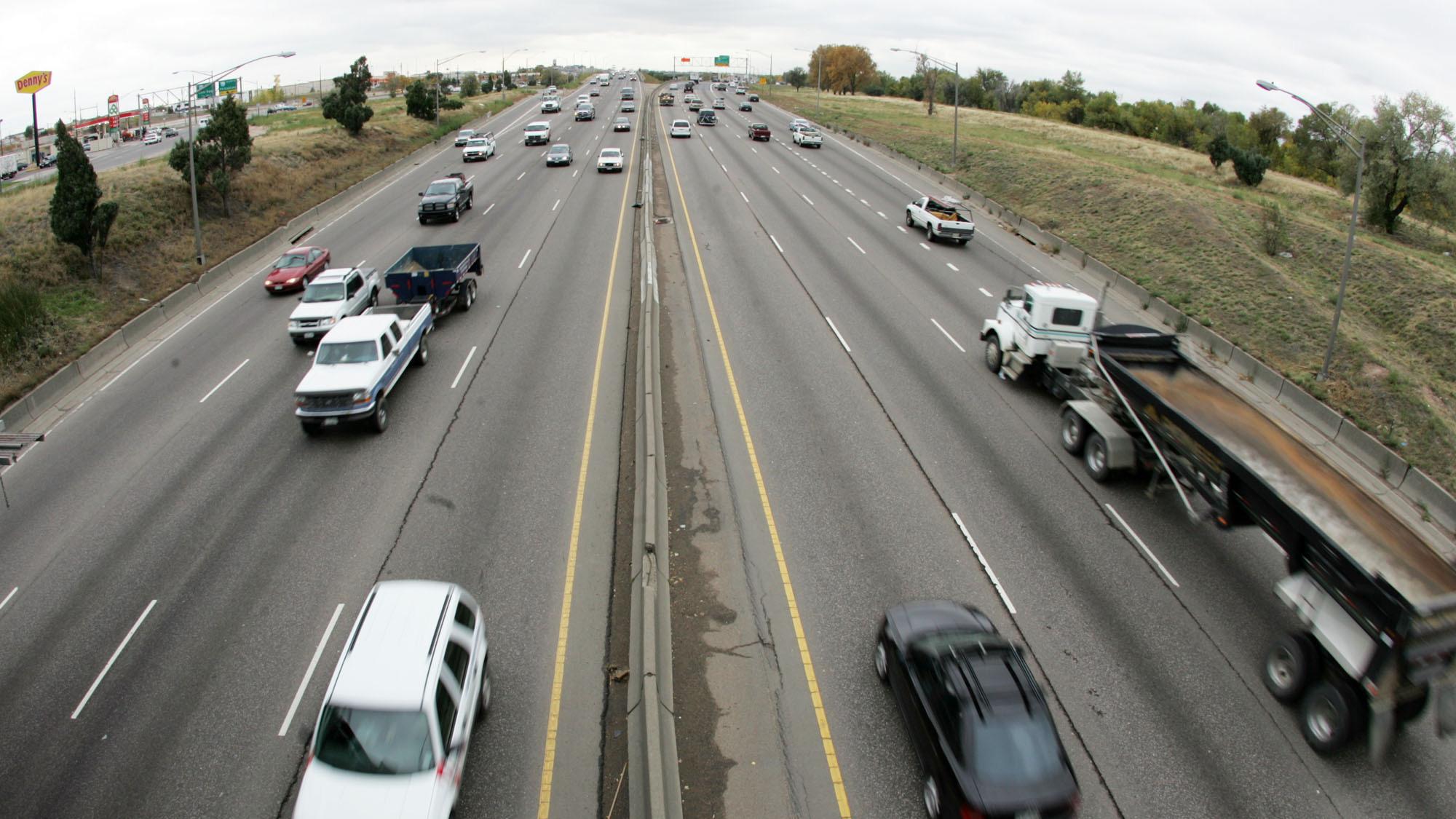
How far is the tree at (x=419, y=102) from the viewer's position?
66094 mm

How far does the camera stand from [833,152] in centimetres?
5984

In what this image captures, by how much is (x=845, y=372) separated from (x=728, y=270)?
10.4 m

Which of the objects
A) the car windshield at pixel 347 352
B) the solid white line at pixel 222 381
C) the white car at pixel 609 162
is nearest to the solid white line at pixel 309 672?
the car windshield at pixel 347 352

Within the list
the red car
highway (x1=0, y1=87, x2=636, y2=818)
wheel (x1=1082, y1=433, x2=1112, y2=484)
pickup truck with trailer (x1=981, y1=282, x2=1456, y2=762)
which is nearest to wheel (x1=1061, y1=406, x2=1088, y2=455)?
pickup truck with trailer (x1=981, y1=282, x2=1456, y2=762)

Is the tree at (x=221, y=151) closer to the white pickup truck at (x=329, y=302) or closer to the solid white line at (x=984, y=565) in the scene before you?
the white pickup truck at (x=329, y=302)

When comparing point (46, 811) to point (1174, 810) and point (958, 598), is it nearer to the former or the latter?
point (958, 598)

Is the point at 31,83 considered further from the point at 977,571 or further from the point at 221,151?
the point at 977,571

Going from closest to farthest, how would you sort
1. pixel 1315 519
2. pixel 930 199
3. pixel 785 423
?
pixel 1315 519
pixel 785 423
pixel 930 199

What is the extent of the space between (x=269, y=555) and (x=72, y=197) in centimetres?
2341

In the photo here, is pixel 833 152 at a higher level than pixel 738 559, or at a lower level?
higher

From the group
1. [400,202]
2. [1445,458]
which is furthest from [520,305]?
[1445,458]

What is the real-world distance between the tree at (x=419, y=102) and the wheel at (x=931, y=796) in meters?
71.4

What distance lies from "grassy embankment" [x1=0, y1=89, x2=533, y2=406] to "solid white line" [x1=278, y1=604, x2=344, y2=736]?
590 inches

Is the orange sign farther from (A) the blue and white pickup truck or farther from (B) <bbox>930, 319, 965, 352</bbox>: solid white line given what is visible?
(B) <bbox>930, 319, 965, 352</bbox>: solid white line
